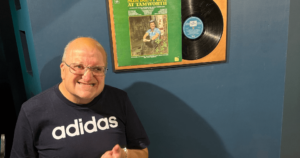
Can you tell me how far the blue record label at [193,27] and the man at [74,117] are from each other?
0.61 metres

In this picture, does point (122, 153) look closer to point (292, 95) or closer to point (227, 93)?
point (227, 93)

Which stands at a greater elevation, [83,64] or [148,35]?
[148,35]

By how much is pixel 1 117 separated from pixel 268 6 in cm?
228

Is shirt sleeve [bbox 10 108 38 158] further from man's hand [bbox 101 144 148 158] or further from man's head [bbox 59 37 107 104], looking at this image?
man's hand [bbox 101 144 148 158]

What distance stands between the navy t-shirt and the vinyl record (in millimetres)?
673

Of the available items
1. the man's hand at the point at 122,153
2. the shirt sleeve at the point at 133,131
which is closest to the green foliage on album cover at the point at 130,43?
the shirt sleeve at the point at 133,131

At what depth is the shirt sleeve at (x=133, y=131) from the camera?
4.25ft

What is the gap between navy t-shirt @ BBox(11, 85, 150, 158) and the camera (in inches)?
43.3

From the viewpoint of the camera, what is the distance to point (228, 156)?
1777mm

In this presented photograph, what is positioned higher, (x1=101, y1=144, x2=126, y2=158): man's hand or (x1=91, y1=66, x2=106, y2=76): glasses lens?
(x1=91, y1=66, x2=106, y2=76): glasses lens

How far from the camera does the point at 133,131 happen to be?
1305 millimetres

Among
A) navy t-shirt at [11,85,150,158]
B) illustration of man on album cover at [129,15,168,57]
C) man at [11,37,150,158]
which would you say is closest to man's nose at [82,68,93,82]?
man at [11,37,150,158]

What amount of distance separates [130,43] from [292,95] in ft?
4.49

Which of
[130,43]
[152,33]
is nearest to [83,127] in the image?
[130,43]
